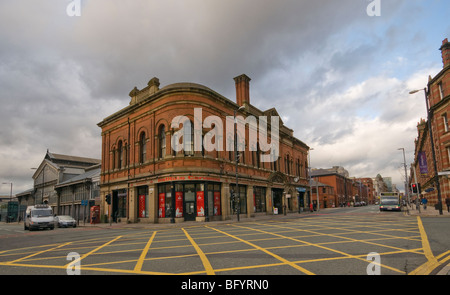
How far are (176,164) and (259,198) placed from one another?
13.8 meters

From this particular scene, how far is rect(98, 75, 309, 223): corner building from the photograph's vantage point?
25266mm

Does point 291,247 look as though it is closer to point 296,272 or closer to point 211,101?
point 296,272

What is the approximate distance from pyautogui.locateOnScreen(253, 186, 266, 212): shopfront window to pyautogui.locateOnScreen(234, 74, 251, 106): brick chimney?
1077 cm

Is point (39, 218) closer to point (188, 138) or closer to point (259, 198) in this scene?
point (188, 138)

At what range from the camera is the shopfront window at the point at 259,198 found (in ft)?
112

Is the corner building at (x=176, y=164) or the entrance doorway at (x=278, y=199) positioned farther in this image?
the entrance doorway at (x=278, y=199)

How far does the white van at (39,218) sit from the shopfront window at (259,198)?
20985mm

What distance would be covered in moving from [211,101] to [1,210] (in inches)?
2874

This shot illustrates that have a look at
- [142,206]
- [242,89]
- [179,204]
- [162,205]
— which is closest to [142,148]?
[142,206]

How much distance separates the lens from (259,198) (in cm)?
3500

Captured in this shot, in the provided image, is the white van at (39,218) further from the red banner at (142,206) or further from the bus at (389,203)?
the bus at (389,203)

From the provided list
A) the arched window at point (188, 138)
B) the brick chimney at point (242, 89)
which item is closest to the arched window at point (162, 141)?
the arched window at point (188, 138)

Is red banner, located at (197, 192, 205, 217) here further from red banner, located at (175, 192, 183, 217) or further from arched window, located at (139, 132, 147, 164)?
arched window, located at (139, 132, 147, 164)

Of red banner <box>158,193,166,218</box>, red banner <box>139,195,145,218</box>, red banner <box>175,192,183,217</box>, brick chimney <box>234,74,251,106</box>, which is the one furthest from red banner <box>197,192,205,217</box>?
brick chimney <box>234,74,251,106</box>
